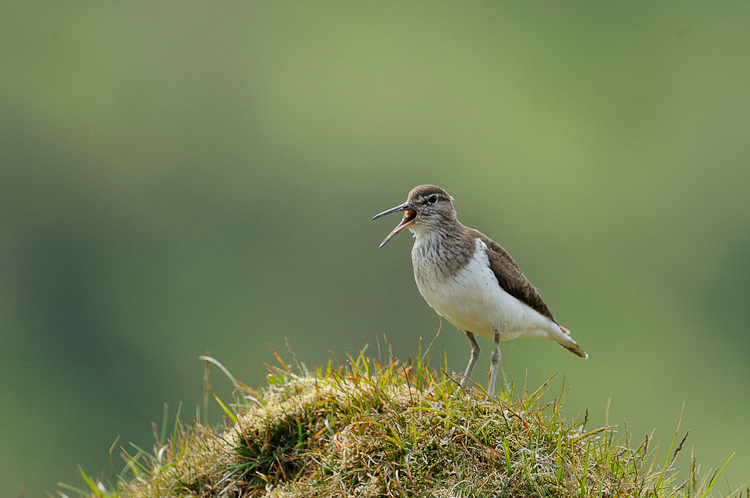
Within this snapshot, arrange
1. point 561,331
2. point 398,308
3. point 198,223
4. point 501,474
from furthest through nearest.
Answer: point 198,223
point 398,308
point 561,331
point 501,474

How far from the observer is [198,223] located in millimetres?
125562

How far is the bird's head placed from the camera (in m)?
10.4

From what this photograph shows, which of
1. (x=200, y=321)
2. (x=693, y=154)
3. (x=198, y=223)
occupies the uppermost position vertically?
(x=693, y=154)

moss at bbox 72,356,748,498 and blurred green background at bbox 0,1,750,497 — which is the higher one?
moss at bbox 72,356,748,498

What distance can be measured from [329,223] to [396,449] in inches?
4447

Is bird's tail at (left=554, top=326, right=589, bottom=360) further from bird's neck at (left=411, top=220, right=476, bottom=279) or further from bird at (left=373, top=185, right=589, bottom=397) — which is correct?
bird's neck at (left=411, top=220, right=476, bottom=279)

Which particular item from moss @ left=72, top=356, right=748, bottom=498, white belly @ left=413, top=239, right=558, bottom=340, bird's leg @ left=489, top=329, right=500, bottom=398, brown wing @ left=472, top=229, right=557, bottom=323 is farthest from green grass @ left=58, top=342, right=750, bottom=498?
brown wing @ left=472, top=229, right=557, bottom=323

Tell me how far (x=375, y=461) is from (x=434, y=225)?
3.89 m

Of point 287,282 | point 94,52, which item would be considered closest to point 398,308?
point 287,282

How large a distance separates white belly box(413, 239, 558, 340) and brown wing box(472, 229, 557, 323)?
115mm

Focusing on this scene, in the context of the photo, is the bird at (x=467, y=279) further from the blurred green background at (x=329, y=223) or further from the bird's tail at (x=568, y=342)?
the blurred green background at (x=329, y=223)

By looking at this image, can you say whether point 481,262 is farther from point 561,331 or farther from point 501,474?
point 501,474

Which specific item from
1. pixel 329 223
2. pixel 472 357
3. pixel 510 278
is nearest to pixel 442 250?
pixel 510 278

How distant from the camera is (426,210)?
10.4m
